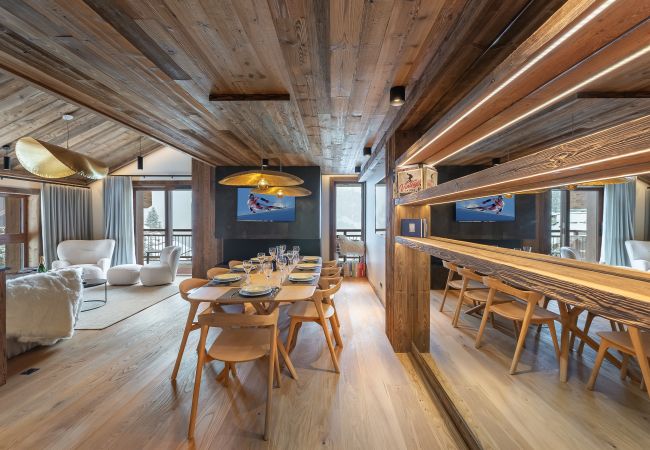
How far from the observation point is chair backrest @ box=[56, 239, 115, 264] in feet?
19.4

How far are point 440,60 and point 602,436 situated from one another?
2.32 metres

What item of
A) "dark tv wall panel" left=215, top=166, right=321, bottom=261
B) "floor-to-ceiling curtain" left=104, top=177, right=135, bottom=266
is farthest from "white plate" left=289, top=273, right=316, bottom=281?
"floor-to-ceiling curtain" left=104, top=177, right=135, bottom=266

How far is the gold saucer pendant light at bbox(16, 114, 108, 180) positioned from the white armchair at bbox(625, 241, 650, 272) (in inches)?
204

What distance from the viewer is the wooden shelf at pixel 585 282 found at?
0.67 metres

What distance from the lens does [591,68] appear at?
3.26ft

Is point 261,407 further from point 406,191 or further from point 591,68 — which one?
point 591,68

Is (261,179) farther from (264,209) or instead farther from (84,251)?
(84,251)

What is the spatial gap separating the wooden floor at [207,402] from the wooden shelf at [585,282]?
4.04 ft

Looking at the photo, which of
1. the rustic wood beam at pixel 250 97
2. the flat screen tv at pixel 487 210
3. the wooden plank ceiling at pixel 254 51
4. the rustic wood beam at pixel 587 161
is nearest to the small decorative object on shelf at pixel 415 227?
the wooden plank ceiling at pixel 254 51

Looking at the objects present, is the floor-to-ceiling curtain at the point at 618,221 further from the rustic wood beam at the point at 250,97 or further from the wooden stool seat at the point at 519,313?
the rustic wood beam at the point at 250,97

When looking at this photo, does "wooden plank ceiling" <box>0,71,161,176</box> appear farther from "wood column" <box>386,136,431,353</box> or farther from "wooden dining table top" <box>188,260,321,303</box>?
"wood column" <box>386,136,431,353</box>

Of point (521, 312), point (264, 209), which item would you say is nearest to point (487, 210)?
point (521, 312)

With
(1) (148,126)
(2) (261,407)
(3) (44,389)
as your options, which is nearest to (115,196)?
(1) (148,126)

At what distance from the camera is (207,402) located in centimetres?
204
